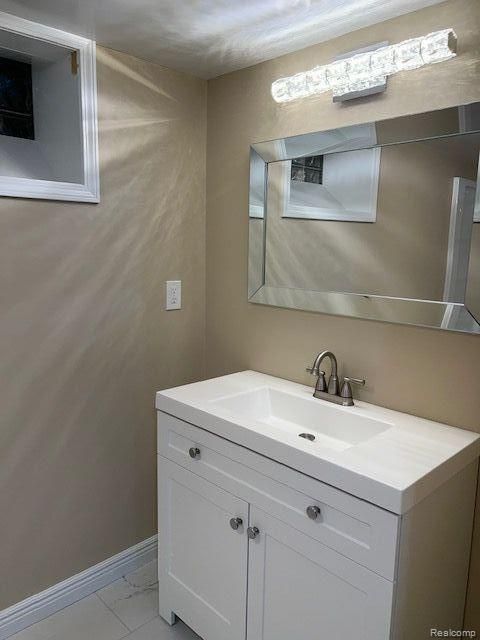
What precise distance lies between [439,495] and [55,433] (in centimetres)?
133

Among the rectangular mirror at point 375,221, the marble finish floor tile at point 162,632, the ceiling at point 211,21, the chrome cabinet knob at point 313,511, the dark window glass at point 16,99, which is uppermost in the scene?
the ceiling at point 211,21

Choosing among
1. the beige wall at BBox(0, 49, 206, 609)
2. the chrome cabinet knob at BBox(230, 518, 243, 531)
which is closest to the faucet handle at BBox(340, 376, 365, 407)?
the chrome cabinet knob at BBox(230, 518, 243, 531)

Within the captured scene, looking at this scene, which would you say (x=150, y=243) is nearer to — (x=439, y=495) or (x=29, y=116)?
(x=29, y=116)

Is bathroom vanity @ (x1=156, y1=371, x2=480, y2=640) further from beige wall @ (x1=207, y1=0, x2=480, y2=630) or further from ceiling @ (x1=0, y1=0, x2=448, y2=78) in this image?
ceiling @ (x1=0, y1=0, x2=448, y2=78)

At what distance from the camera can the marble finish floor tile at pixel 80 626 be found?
1.76 meters

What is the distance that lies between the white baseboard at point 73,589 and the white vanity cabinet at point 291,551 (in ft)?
1.16

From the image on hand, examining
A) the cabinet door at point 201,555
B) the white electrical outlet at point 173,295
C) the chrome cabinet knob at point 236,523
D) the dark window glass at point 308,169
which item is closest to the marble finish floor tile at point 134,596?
the cabinet door at point 201,555

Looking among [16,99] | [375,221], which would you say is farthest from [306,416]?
[16,99]

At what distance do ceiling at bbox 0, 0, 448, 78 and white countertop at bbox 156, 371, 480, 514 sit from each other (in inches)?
48.1

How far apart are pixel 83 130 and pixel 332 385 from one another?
1277mm

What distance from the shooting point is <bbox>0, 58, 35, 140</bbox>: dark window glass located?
172 cm

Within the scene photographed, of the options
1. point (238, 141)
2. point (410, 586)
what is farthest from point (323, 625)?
point (238, 141)

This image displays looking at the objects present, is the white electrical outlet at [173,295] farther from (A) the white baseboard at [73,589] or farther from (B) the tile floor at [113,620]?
(B) the tile floor at [113,620]

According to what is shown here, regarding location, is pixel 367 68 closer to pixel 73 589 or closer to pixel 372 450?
pixel 372 450
